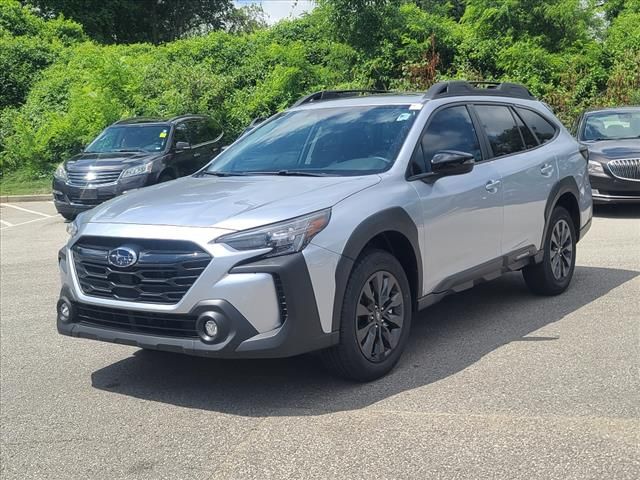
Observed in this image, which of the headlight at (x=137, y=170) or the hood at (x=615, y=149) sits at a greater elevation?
the headlight at (x=137, y=170)

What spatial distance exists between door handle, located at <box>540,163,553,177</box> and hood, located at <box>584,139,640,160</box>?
577 centimetres

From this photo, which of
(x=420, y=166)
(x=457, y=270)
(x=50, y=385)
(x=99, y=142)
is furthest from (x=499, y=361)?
(x=99, y=142)

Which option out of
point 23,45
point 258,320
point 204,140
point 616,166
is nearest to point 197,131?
point 204,140

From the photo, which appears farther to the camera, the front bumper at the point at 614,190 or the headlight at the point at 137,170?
the headlight at the point at 137,170

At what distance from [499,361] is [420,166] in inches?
56.0

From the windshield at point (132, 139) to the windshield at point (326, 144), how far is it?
27.5ft

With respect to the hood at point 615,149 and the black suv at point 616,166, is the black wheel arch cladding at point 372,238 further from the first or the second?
the hood at point 615,149

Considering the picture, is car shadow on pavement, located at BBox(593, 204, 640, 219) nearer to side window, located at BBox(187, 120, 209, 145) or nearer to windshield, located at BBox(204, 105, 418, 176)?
side window, located at BBox(187, 120, 209, 145)

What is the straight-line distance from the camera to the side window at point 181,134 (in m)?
14.4

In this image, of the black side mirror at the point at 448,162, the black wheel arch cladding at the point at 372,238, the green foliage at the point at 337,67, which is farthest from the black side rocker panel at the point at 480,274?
the green foliage at the point at 337,67

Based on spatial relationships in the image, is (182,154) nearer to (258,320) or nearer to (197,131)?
(197,131)

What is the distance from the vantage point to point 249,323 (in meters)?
4.16

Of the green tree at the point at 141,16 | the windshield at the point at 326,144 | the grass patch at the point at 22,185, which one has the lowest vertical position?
the grass patch at the point at 22,185

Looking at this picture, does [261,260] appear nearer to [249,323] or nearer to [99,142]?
[249,323]
